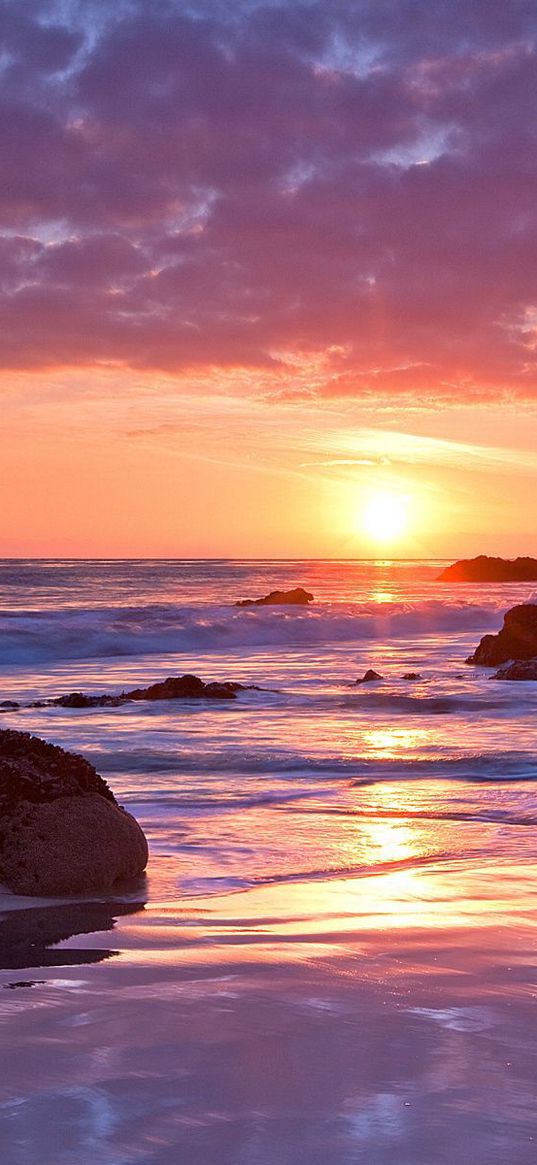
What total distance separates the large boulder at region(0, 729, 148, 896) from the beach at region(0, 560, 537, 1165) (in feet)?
0.65

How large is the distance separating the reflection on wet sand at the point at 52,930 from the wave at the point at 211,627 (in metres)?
22.5

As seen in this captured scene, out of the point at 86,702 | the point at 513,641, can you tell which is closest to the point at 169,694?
the point at 86,702

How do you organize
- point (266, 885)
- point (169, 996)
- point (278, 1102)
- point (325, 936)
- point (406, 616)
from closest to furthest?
1. point (278, 1102)
2. point (169, 996)
3. point (325, 936)
4. point (266, 885)
5. point (406, 616)

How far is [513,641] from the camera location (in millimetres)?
21984

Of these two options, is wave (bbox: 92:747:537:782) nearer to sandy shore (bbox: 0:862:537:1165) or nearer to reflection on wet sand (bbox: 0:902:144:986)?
reflection on wet sand (bbox: 0:902:144:986)

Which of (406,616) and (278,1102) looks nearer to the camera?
(278,1102)

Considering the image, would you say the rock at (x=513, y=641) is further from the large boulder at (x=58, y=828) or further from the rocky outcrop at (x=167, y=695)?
the large boulder at (x=58, y=828)

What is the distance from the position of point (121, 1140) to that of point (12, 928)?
2.42m

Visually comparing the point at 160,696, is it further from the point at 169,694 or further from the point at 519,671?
the point at 519,671

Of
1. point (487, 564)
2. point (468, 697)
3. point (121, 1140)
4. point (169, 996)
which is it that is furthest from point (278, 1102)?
point (487, 564)

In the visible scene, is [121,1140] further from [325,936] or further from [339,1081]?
[325,936]

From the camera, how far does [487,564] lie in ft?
301

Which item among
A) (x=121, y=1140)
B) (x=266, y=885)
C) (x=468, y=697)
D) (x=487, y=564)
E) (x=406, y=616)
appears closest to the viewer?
(x=121, y=1140)

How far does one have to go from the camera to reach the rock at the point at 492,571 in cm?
9019
